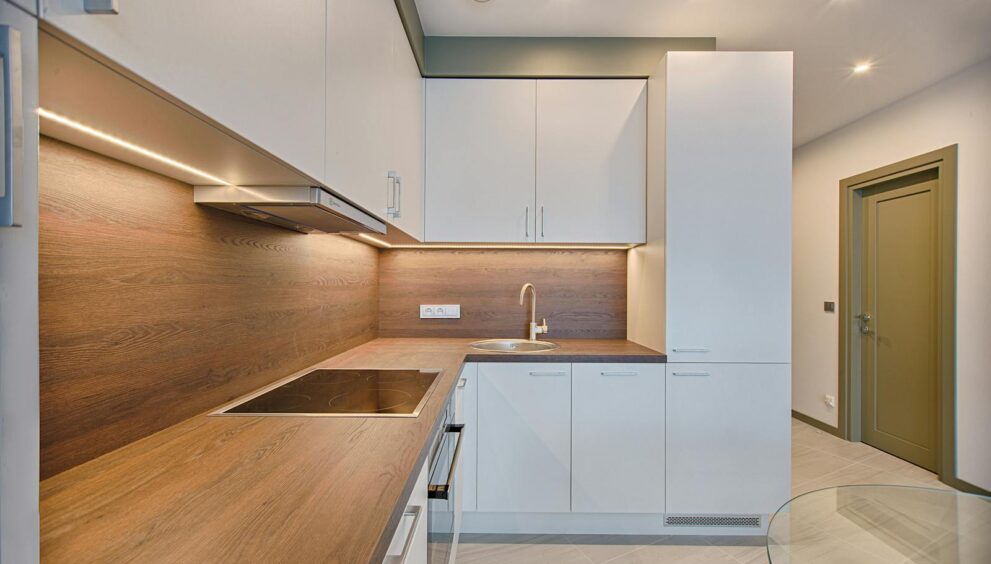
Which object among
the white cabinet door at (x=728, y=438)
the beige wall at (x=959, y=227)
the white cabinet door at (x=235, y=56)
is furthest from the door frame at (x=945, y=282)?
the white cabinet door at (x=235, y=56)

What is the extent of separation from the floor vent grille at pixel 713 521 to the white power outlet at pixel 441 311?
5.14 ft

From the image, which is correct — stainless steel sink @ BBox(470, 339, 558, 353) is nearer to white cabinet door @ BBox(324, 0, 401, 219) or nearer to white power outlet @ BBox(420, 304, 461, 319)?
white power outlet @ BBox(420, 304, 461, 319)

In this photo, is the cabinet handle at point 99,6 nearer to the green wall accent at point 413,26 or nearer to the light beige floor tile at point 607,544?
the green wall accent at point 413,26

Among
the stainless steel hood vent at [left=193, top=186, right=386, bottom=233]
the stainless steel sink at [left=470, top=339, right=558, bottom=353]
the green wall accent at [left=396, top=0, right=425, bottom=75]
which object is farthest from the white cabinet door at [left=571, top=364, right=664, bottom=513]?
the green wall accent at [left=396, top=0, right=425, bottom=75]

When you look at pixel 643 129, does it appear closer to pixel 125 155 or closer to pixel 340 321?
pixel 340 321

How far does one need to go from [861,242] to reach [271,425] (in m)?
4.28

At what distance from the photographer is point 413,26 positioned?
203 centimetres

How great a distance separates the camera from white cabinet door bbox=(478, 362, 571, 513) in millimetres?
2033

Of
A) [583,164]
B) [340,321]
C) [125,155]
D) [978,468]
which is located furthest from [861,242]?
[125,155]

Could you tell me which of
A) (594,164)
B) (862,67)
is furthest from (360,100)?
(862,67)

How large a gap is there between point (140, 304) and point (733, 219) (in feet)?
7.41

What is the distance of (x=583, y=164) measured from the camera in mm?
2275

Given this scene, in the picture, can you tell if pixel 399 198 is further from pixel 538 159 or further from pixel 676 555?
pixel 676 555

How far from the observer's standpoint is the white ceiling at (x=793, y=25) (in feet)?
6.73
